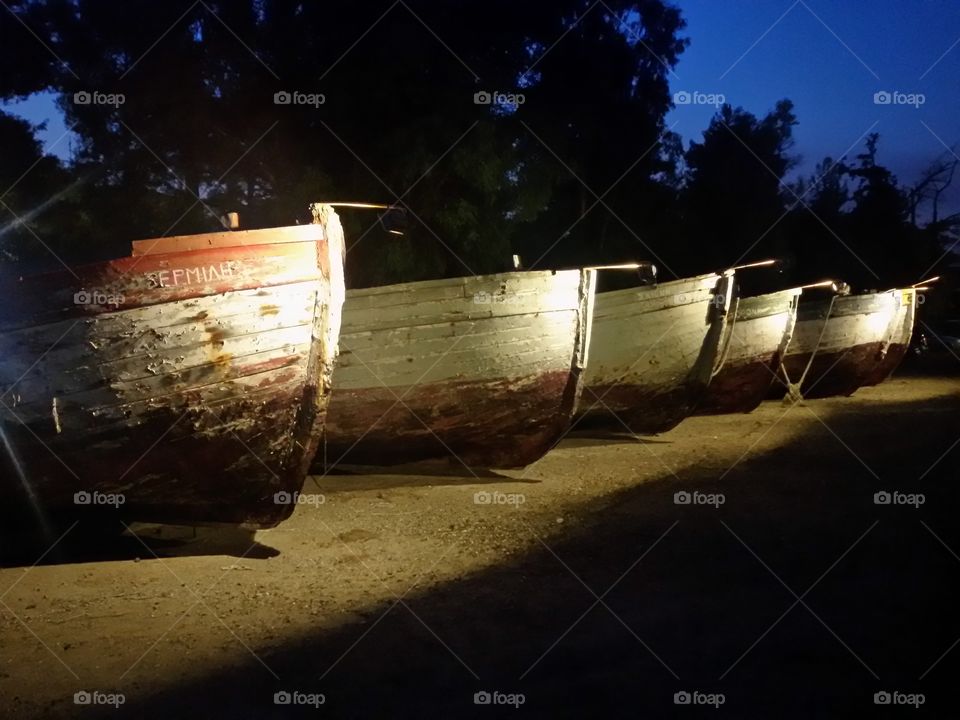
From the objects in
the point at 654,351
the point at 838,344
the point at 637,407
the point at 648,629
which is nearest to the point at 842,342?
the point at 838,344

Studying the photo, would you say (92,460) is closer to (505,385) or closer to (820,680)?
(505,385)

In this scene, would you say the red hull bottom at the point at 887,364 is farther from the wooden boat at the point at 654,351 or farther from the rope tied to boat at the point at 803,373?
the wooden boat at the point at 654,351

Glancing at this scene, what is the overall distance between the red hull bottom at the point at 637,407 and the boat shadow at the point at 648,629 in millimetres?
3983

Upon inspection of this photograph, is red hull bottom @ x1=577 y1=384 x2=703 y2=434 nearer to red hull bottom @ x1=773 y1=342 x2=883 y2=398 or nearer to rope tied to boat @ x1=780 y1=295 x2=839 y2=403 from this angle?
rope tied to boat @ x1=780 y1=295 x2=839 y2=403

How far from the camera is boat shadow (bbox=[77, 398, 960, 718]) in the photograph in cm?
385

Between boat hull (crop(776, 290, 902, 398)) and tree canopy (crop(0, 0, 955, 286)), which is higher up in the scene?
tree canopy (crop(0, 0, 955, 286))

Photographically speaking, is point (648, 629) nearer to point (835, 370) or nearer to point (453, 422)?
Result: point (453, 422)

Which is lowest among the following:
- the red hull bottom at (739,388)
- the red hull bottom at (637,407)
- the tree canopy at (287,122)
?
the red hull bottom at (637,407)

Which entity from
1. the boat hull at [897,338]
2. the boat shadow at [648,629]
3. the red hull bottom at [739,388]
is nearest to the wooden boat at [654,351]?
the red hull bottom at [739,388]

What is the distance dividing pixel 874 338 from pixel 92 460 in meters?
16.1

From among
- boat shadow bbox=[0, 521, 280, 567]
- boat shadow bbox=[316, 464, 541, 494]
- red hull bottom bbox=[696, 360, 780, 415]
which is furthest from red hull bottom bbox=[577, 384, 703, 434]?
boat shadow bbox=[0, 521, 280, 567]

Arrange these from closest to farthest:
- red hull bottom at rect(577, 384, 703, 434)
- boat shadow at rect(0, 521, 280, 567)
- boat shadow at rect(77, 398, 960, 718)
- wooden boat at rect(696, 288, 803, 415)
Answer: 1. boat shadow at rect(77, 398, 960, 718)
2. boat shadow at rect(0, 521, 280, 567)
3. red hull bottom at rect(577, 384, 703, 434)
4. wooden boat at rect(696, 288, 803, 415)

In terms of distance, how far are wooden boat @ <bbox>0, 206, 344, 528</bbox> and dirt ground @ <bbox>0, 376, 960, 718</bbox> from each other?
1.92ft

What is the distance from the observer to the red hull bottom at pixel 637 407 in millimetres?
11078
